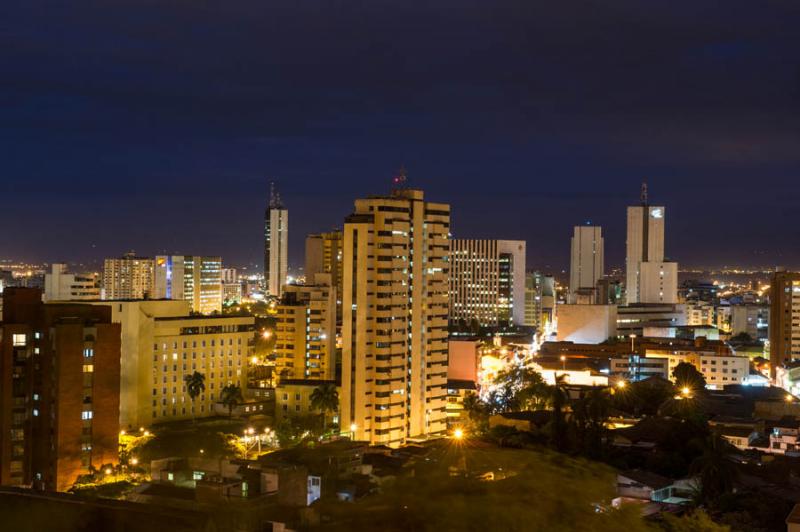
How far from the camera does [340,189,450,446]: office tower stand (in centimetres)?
2159

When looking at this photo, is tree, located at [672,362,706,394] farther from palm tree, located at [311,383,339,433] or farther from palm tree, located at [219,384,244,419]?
palm tree, located at [219,384,244,419]

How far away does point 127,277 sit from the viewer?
65.0m

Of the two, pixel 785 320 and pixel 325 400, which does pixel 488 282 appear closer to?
pixel 785 320

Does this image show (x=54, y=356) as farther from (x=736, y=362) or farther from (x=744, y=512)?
(x=736, y=362)

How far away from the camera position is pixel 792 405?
22875mm

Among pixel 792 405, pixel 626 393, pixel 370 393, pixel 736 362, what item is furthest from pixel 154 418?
pixel 736 362

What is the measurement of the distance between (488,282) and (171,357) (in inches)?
1322

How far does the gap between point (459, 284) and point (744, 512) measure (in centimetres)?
4568

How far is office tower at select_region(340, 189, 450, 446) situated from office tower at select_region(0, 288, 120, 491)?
577 cm

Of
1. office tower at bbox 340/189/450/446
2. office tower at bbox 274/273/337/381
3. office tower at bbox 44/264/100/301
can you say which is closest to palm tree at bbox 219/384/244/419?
office tower at bbox 340/189/450/446

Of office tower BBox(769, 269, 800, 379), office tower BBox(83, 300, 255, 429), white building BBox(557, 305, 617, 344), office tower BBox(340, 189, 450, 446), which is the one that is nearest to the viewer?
office tower BBox(340, 189, 450, 446)

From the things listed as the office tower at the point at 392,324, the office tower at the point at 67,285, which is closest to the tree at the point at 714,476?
the office tower at the point at 392,324

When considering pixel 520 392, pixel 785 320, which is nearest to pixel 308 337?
pixel 520 392

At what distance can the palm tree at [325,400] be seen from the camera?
21250mm
